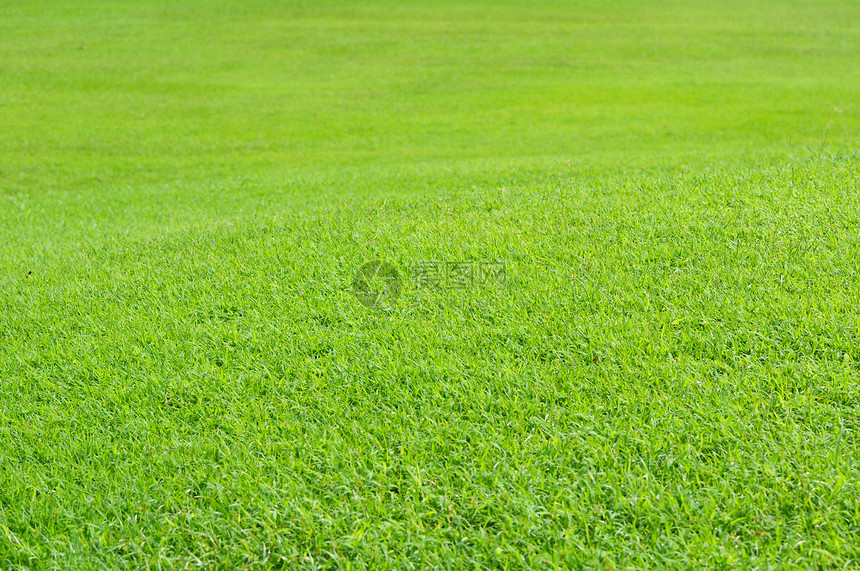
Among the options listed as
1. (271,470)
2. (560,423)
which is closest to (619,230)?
(560,423)

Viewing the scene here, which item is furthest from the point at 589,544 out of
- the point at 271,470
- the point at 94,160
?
the point at 94,160

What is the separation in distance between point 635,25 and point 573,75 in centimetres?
785

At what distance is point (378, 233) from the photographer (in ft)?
16.3

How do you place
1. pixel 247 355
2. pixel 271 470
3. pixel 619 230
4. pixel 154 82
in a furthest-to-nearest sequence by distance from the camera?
pixel 154 82 < pixel 619 230 < pixel 247 355 < pixel 271 470

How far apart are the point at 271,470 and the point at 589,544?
1.31 meters

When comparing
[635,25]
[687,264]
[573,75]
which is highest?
[635,25]

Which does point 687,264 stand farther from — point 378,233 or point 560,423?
point 378,233

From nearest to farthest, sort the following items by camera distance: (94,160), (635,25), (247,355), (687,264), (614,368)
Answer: (614,368), (247,355), (687,264), (94,160), (635,25)

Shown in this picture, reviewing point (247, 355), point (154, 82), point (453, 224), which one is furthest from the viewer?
point (154, 82)

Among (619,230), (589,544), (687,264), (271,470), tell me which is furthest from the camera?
(619,230)

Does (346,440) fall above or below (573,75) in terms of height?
below

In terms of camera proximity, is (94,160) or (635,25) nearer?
(94,160)

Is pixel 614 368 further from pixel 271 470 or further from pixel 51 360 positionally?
pixel 51 360

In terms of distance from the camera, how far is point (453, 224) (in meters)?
5.11
